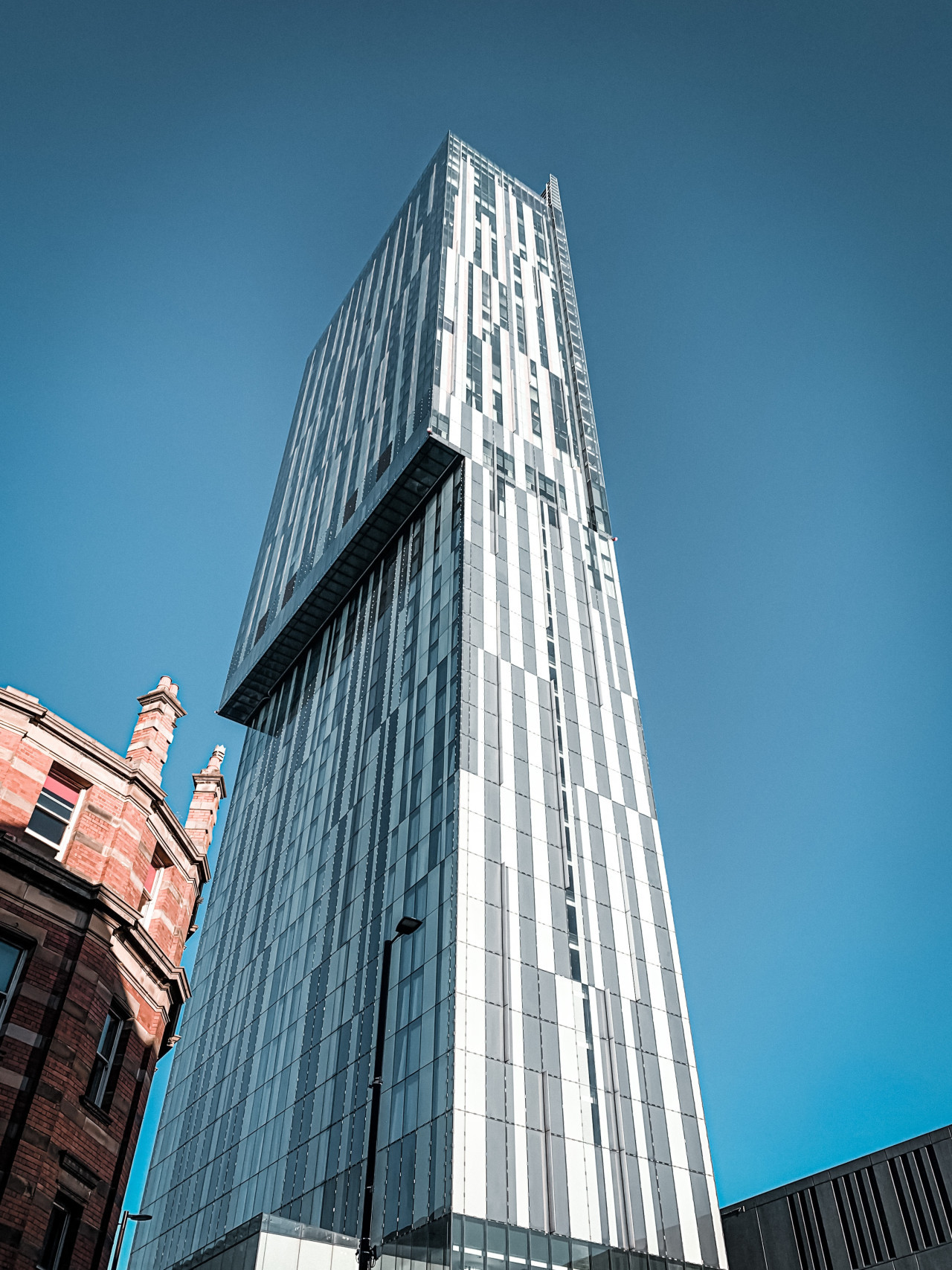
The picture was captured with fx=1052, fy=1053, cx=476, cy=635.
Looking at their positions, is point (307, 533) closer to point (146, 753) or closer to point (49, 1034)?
point (146, 753)

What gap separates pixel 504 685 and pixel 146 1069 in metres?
38.3

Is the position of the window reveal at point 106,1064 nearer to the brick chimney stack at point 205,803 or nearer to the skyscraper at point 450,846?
the brick chimney stack at point 205,803

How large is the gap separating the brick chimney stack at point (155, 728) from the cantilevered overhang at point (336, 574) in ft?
152

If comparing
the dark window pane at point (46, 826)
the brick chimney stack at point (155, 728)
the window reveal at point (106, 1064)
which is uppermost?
the brick chimney stack at point (155, 728)

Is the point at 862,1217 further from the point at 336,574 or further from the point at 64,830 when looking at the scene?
the point at 336,574

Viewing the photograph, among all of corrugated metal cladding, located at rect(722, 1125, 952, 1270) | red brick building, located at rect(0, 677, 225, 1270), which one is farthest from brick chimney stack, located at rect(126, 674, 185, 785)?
corrugated metal cladding, located at rect(722, 1125, 952, 1270)

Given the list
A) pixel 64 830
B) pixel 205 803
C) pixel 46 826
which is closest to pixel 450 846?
pixel 205 803

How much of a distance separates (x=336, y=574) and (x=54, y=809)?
60.6 metres

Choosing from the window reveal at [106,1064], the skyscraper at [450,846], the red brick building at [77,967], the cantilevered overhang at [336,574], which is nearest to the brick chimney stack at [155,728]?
the red brick building at [77,967]

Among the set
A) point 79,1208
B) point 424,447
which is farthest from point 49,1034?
point 424,447

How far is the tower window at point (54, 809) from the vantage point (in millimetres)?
26406

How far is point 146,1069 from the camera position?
26.8 metres

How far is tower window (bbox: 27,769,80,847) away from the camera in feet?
86.6

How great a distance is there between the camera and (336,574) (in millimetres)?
86812
